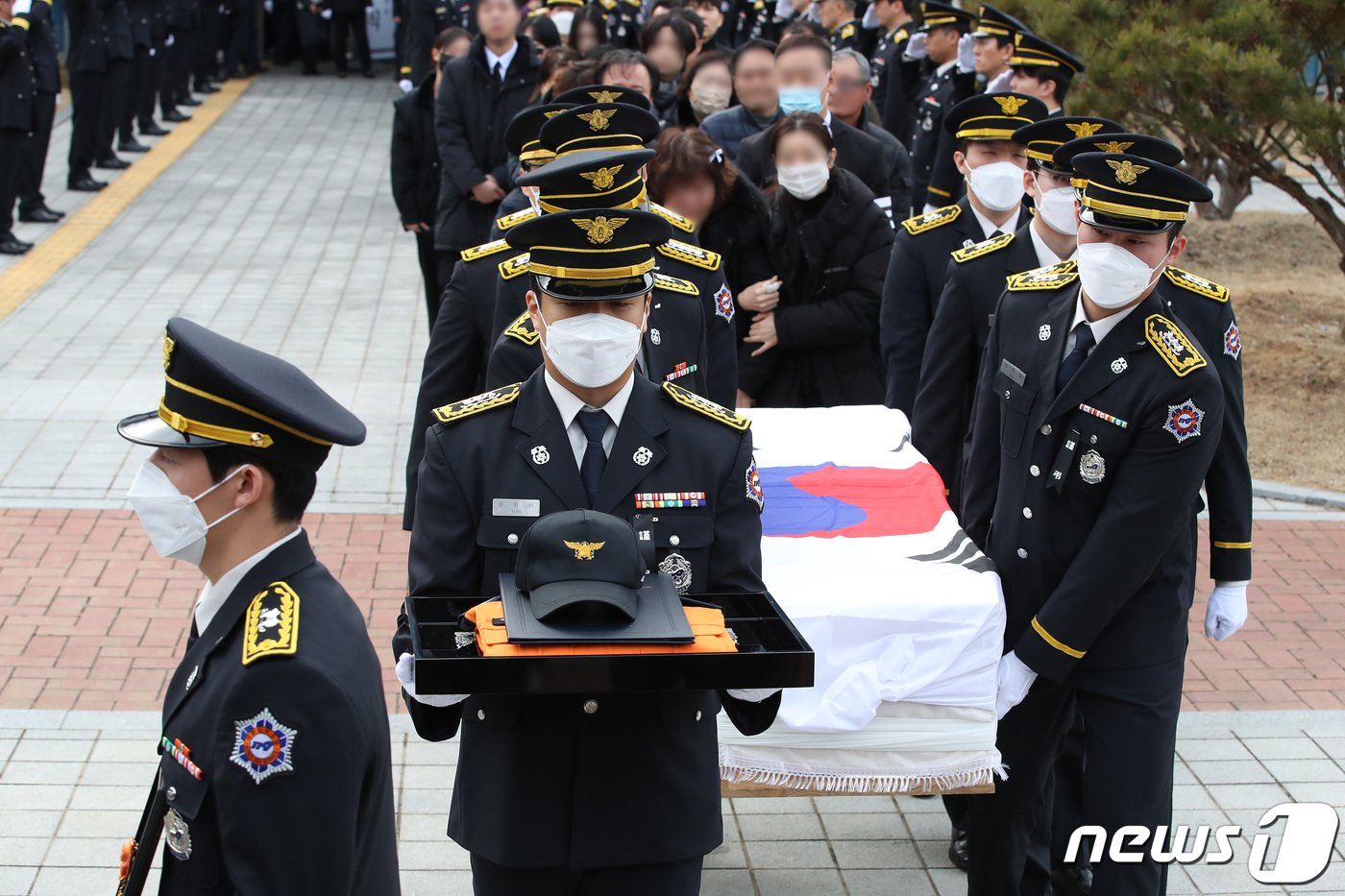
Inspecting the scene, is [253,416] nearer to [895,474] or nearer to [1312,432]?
[895,474]

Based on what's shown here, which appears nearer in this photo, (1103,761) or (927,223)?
(1103,761)

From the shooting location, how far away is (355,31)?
24.0 meters

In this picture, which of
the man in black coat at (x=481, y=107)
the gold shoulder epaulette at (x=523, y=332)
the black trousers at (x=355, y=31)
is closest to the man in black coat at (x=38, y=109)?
the man in black coat at (x=481, y=107)

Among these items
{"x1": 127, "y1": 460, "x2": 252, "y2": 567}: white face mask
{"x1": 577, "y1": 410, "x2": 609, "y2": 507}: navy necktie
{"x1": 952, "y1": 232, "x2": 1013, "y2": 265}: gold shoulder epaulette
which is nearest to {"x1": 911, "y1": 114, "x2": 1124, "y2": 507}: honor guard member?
{"x1": 952, "y1": 232, "x2": 1013, "y2": 265}: gold shoulder epaulette

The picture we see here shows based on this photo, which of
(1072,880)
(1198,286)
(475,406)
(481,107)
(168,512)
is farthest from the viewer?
(481,107)

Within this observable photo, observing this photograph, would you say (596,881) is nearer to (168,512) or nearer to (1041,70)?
(168,512)

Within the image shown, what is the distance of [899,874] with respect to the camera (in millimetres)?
4828

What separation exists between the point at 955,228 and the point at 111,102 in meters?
13.0

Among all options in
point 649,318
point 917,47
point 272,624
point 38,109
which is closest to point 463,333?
point 649,318

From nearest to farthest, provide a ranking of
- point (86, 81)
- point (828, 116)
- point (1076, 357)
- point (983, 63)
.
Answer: point (1076, 357) → point (828, 116) → point (983, 63) → point (86, 81)

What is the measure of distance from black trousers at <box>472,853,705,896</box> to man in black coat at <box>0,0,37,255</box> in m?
11.2

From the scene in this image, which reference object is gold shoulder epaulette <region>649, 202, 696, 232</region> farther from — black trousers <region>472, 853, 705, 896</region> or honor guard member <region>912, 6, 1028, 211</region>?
honor guard member <region>912, 6, 1028, 211</region>

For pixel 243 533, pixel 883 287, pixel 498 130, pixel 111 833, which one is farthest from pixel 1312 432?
pixel 243 533

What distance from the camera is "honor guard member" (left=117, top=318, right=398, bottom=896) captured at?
7.62 ft
